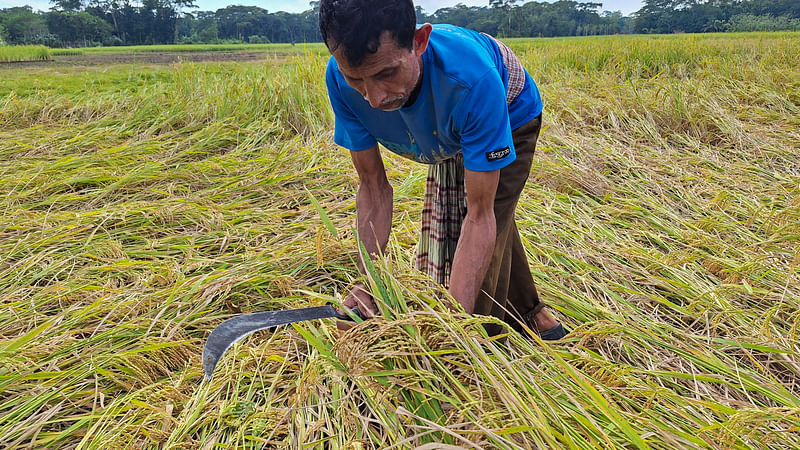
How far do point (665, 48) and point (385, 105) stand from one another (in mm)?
7302

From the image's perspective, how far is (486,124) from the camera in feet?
3.59

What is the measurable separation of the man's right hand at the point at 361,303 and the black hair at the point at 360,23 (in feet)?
1.74

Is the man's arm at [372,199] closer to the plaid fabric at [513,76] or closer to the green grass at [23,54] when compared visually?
the plaid fabric at [513,76]

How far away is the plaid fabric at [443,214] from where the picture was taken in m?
1.47

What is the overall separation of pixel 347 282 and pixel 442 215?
0.56 meters

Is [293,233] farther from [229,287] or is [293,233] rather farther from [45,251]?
[45,251]

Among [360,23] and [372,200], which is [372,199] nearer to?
[372,200]

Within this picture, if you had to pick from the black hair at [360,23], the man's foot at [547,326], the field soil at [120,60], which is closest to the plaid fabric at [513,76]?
the black hair at [360,23]

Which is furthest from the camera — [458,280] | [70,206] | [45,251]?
[70,206]

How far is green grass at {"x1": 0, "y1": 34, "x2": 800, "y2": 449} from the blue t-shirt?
1.25 ft

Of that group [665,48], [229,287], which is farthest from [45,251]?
[665,48]

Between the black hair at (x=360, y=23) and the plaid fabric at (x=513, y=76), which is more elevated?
the black hair at (x=360, y=23)

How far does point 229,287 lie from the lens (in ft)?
5.66

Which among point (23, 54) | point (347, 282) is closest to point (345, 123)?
point (347, 282)
